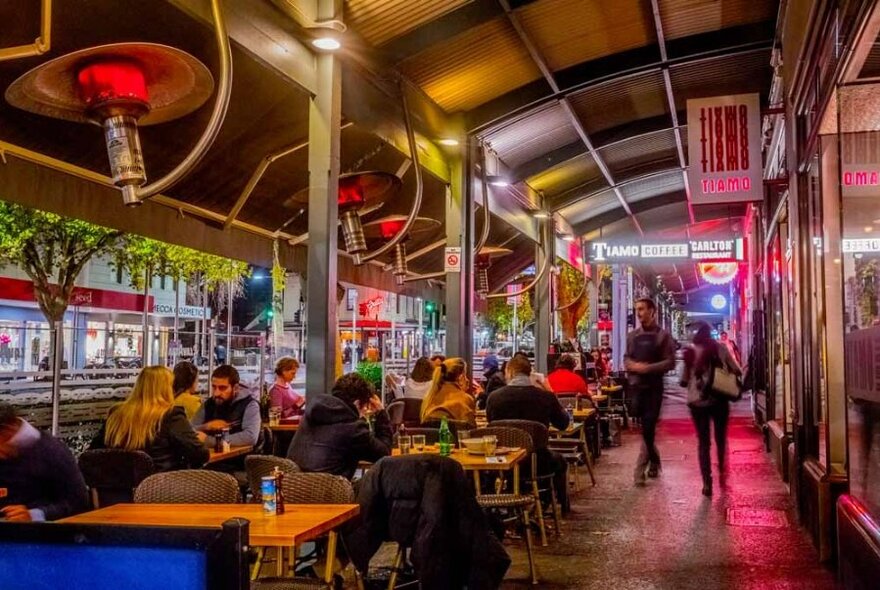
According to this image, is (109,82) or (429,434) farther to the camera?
(429,434)

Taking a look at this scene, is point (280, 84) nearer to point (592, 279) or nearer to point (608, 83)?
A: point (608, 83)

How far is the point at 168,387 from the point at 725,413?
237 inches

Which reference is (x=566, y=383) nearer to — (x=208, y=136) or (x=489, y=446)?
(x=489, y=446)

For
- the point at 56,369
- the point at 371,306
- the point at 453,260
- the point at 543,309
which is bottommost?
the point at 56,369

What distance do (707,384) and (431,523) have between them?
224 inches

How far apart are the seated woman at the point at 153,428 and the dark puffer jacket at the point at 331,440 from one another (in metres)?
0.93

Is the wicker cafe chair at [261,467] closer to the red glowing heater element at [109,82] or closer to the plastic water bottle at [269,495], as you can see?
the plastic water bottle at [269,495]

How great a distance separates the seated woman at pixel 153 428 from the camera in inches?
252

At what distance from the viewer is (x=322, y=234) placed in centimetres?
764

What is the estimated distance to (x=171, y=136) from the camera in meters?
8.25

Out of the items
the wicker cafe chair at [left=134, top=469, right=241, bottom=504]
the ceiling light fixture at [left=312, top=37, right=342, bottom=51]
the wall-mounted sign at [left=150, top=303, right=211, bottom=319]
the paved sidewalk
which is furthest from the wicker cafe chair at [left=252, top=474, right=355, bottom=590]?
the wall-mounted sign at [left=150, top=303, right=211, bottom=319]

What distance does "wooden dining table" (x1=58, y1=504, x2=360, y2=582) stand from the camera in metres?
3.99

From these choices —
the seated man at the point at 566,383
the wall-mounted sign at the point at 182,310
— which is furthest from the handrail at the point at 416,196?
the wall-mounted sign at the point at 182,310

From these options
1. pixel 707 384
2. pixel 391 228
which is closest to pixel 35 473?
pixel 391 228
